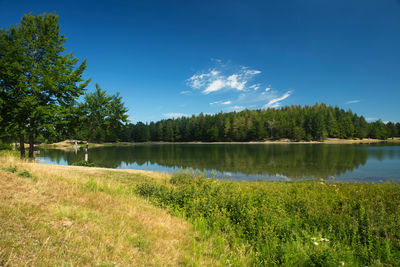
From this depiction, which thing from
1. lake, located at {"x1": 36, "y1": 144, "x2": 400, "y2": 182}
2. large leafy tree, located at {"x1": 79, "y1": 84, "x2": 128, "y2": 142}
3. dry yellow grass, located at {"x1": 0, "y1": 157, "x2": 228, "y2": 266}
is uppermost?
large leafy tree, located at {"x1": 79, "y1": 84, "x2": 128, "y2": 142}

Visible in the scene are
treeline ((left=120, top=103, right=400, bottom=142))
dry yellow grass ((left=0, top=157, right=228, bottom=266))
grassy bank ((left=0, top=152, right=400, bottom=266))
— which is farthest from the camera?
treeline ((left=120, top=103, right=400, bottom=142))

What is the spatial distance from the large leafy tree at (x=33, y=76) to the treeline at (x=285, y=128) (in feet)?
360

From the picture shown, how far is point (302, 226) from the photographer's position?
673 cm

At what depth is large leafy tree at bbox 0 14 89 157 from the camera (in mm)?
18000

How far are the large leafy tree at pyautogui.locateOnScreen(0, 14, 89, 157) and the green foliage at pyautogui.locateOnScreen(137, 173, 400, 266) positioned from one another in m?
16.3

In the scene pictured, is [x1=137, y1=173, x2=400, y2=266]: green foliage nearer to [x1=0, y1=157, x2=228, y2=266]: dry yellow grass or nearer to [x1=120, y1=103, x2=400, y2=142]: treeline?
[x1=0, y1=157, x2=228, y2=266]: dry yellow grass

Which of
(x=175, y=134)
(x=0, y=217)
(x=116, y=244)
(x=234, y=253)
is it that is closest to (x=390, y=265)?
(x=234, y=253)

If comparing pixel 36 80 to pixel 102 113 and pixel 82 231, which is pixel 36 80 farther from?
pixel 82 231

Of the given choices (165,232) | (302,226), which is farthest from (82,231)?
(302,226)

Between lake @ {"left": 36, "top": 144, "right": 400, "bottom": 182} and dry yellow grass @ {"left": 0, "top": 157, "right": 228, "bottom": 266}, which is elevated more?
dry yellow grass @ {"left": 0, "top": 157, "right": 228, "bottom": 266}

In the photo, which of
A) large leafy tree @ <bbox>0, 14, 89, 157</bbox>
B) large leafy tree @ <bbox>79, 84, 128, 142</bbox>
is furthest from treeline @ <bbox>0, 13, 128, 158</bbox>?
large leafy tree @ <bbox>79, 84, 128, 142</bbox>

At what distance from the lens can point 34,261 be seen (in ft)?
9.73

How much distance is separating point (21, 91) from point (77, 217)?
20.7 metres

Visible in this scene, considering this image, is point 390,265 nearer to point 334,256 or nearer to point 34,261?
point 334,256
